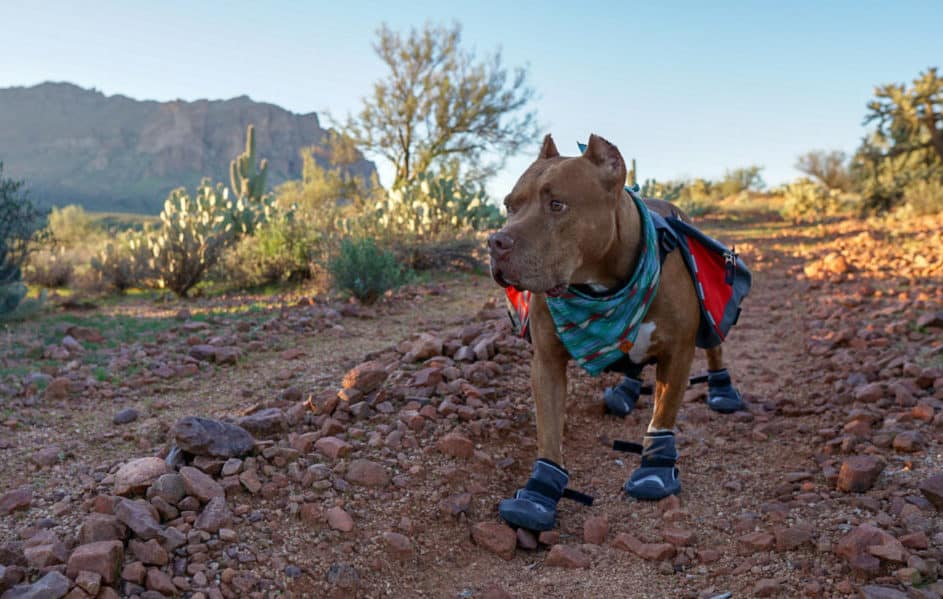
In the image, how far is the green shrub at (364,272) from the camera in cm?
772

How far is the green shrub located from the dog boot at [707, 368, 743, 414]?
3.97 meters

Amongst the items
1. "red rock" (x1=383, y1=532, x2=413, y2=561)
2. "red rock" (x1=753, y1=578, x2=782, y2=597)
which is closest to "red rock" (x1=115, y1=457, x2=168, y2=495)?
"red rock" (x1=383, y1=532, x2=413, y2=561)

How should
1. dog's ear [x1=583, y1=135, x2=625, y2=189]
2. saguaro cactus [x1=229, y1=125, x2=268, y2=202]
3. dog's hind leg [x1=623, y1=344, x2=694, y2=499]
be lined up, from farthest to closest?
saguaro cactus [x1=229, y1=125, x2=268, y2=202] → dog's hind leg [x1=623, y1=344, x2=694, y2=499] → dog's ear [x1=583, y1=135, x2=625, y2=189]

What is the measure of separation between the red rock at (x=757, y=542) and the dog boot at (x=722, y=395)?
179cm

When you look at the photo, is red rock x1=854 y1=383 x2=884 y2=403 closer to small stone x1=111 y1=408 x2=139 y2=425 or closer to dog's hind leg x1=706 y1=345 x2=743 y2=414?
dog's hind leg x1=706 y1=345 x2=743 y2=414

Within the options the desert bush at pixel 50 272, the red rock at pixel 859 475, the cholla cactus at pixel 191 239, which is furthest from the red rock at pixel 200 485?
the desert bush at pixel 50 272

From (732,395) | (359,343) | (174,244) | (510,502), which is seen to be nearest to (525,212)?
(510,502)

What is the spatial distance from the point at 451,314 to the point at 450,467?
389 centimetres

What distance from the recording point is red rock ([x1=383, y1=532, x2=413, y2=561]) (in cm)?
286

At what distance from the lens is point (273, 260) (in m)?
10.2

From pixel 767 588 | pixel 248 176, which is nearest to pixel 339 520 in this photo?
pixel 767 588

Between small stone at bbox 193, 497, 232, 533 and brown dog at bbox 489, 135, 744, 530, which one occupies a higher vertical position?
brown dog at bbox 489, 135, 744, 530

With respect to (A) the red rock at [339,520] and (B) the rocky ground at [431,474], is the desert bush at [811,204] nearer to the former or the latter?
(B) the rocky ground at [431,474]

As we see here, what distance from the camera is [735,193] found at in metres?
33.3
